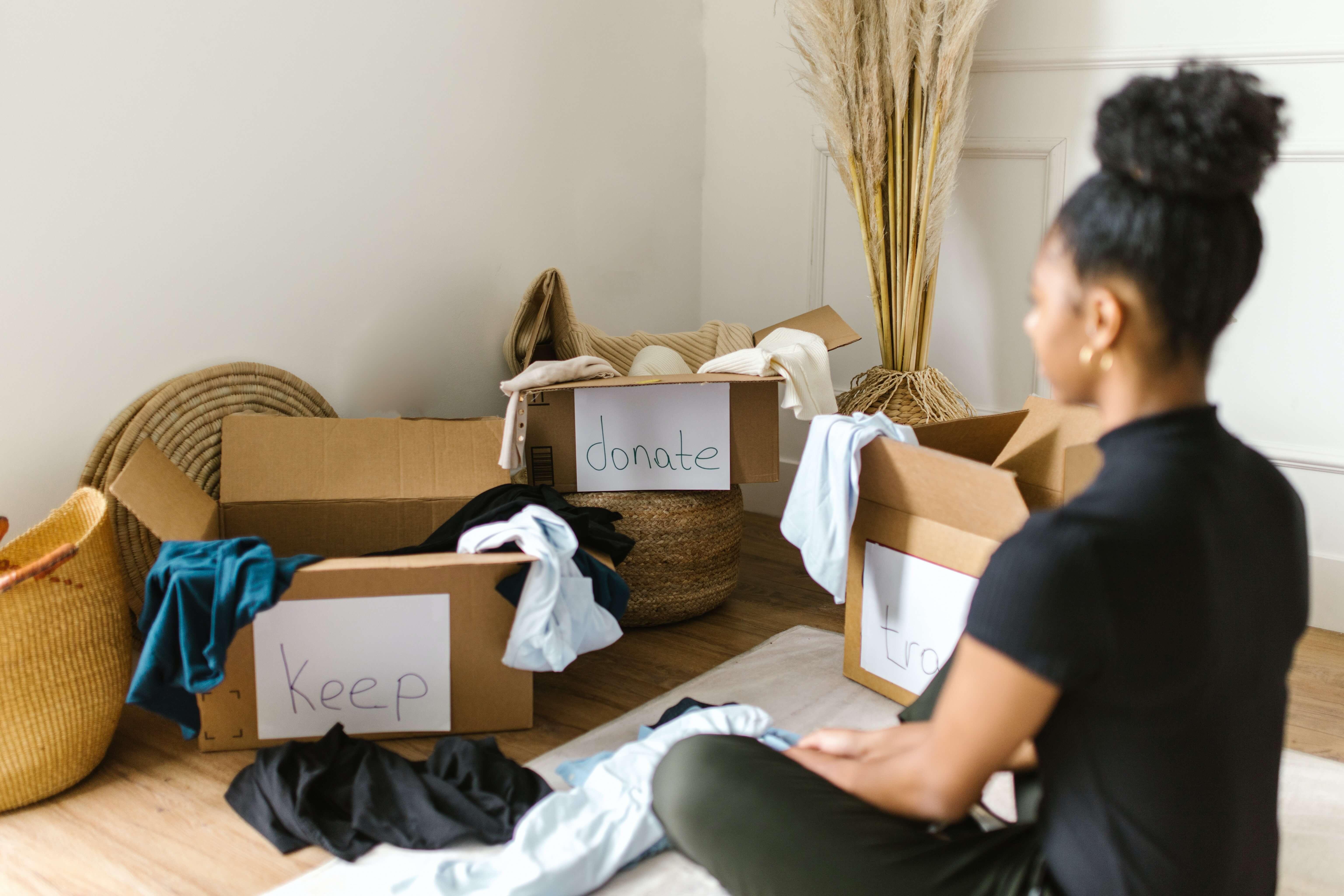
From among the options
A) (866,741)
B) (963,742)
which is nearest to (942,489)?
(866,741)

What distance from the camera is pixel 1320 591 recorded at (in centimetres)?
222

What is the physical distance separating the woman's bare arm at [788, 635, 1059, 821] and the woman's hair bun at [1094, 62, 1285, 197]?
37 centimetres

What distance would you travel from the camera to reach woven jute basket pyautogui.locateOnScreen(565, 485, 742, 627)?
206cm

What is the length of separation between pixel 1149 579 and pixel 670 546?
141 cm

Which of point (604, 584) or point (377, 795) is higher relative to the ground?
point (604, 584)

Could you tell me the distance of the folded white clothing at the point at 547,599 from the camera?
158cm

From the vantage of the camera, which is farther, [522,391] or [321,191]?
[321,191]

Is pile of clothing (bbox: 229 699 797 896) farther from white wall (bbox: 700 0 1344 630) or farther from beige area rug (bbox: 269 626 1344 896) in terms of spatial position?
white wall (bbox: 700 0 1344 630)

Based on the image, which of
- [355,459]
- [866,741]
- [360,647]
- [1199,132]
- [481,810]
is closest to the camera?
[1199,132]

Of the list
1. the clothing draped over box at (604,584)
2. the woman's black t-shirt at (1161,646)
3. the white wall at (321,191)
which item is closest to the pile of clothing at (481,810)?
the clothing draped over box at (604,584)

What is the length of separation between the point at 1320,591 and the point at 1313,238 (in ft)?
2.52

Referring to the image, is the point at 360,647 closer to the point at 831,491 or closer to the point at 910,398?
the point at 831,491

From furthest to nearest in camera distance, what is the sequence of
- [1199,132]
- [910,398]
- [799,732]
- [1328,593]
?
[910,398] → [1328,593] → [799,732] → [1199,132]

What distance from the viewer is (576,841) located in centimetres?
129
